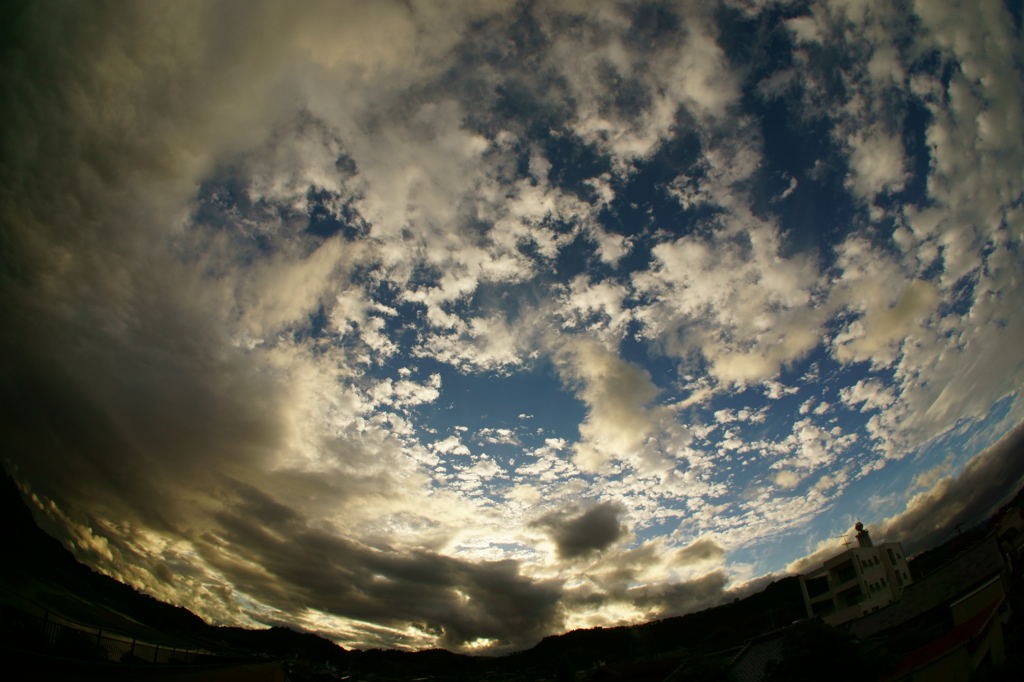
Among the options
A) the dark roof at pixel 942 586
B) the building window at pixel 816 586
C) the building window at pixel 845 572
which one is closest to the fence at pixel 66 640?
the dark roof at pixel 942 586

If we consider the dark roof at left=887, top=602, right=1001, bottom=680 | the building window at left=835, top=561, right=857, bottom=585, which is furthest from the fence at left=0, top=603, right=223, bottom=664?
the building window at left=835, top=561, right=857, bottom=585

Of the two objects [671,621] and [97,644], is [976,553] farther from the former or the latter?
[671,621]

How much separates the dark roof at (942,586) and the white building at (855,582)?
10099 mm

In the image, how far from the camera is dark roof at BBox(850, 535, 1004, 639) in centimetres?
2781

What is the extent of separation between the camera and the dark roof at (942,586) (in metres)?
27.8

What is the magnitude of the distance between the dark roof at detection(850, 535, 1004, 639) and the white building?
10099 mm

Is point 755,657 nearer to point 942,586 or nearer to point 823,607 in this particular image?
point 942,586

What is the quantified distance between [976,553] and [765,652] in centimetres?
1814

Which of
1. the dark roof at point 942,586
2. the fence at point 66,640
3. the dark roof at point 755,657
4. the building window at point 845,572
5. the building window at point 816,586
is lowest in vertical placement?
the fence at point 66,640

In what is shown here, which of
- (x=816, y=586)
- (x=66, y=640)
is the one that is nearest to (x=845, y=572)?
(x=816, y=586)

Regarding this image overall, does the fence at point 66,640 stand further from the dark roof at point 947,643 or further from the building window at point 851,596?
the building window at point 851,596

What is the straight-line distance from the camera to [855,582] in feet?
152

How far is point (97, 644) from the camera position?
74.3ft

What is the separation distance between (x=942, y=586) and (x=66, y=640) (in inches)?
2411
